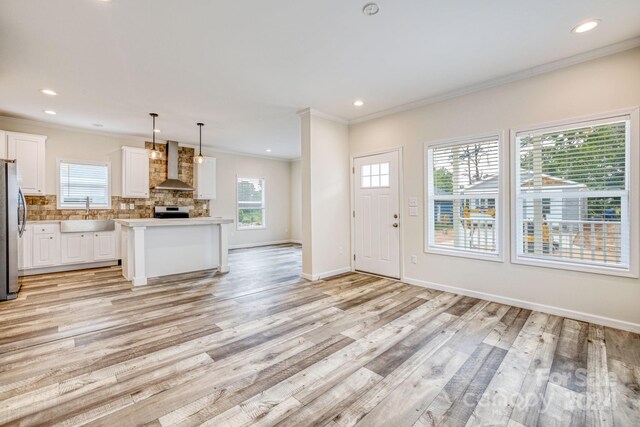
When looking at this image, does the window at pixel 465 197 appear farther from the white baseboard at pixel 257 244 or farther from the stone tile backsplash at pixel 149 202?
the stone tile backsplash at pixel 149 202

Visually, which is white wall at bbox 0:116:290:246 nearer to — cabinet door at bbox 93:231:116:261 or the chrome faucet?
the chrome faucet

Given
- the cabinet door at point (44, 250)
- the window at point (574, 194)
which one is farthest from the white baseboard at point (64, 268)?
the window at point (574, 194)

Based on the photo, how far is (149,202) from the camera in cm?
658

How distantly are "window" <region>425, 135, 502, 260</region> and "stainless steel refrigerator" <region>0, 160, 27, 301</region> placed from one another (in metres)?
5.62

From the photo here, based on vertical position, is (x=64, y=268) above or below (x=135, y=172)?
below

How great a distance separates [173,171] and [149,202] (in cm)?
88

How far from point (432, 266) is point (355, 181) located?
6.35ft

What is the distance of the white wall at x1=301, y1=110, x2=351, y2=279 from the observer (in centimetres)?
467

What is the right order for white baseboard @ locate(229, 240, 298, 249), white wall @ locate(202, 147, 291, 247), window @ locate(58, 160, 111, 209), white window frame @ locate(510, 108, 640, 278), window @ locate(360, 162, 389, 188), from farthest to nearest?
white baseboard @ locate(229, 240, 298, 249) < white wall @ locate(202, 147, 291, 247) < window @ locate(58, 160, 111, 209) < window @ locate(360, 162, 389, 188) < white window frame @ locate(510, 108, 640, 278)

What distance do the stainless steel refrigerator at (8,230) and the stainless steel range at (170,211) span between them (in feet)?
8.63

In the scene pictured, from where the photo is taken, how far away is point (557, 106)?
10.4 ft

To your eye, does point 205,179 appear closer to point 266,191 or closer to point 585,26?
point 266,191

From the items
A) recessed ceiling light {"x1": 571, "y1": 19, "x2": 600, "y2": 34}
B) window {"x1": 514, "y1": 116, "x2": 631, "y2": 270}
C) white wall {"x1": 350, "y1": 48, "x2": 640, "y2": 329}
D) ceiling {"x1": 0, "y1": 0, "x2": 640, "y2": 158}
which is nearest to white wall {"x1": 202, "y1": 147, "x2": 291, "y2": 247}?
ceiling {"x1": 0, "y1": 0, "x2": 640, "y2": 158}

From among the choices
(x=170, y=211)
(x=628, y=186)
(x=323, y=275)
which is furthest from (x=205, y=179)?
(x=628, y=186)
